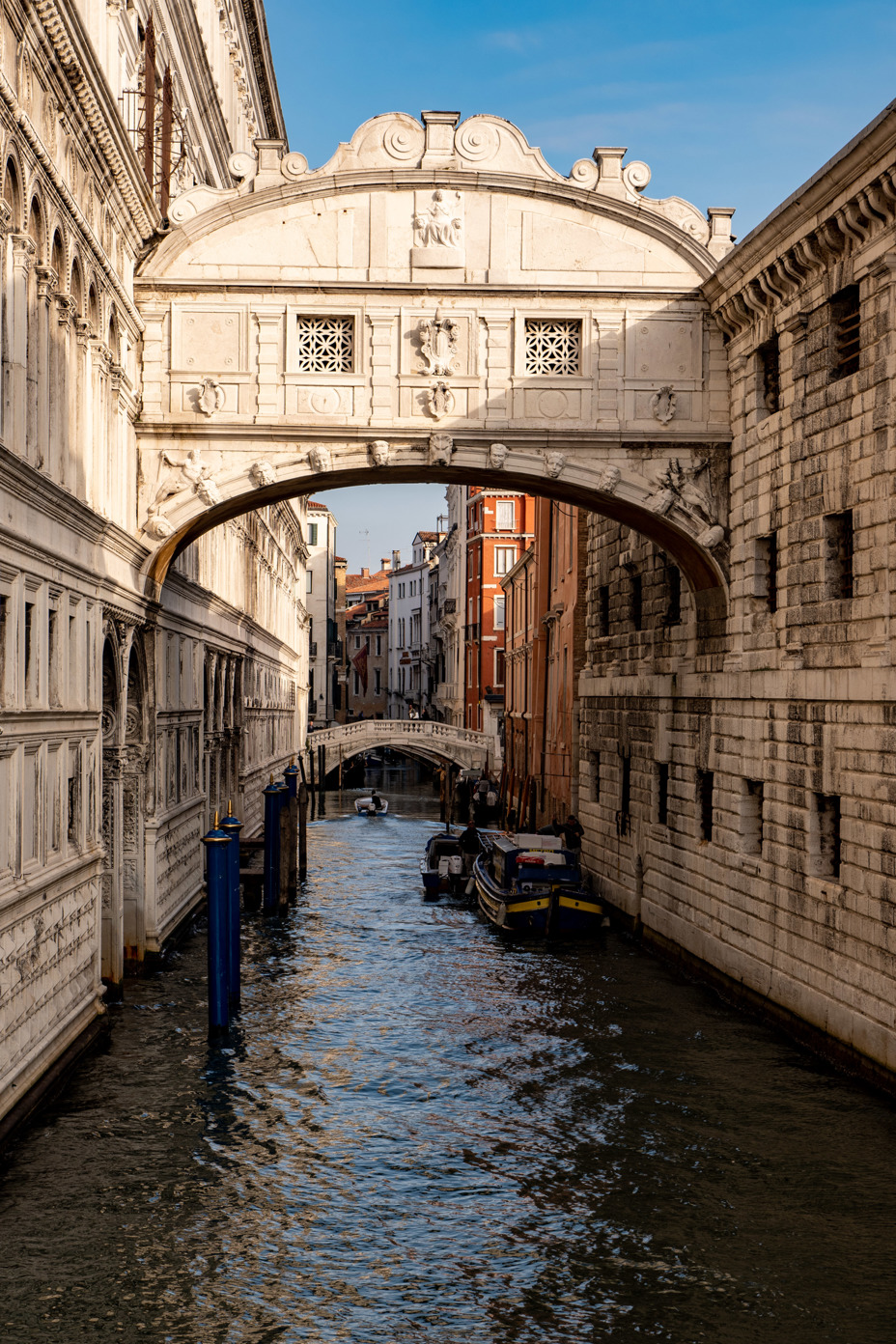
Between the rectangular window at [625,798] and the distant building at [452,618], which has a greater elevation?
the distant building at [452,618]

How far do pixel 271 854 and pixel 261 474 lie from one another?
30.4 feet

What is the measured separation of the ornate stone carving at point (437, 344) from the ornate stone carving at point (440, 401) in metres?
0.15

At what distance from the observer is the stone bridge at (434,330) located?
57.3ft

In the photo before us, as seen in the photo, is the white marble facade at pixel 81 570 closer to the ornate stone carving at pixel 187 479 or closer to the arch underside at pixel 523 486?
the ornate stone carving at pixel 187 479

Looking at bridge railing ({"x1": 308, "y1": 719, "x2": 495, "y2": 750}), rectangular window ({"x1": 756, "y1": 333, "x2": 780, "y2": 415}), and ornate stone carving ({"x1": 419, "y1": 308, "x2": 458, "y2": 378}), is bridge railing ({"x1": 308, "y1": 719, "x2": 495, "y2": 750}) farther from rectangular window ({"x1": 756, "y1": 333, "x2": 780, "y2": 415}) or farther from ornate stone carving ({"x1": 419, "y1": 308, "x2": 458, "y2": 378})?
rectangular window ({"x1": 756, "y1": 333, "x2": 780, "y2": 415})

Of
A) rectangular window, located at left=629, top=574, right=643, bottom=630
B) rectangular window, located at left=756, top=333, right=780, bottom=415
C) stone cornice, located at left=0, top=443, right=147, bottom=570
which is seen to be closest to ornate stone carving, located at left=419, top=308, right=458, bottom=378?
rectangular window, located at left=756, top=333, right=780, bottom=415

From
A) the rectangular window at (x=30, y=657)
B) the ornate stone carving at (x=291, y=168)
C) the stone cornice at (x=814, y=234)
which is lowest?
the rectangular window at (x=30, y=657)

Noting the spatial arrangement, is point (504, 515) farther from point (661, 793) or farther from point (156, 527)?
point (156, 527)

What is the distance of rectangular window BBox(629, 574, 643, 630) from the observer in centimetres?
2278

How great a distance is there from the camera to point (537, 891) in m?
22.5

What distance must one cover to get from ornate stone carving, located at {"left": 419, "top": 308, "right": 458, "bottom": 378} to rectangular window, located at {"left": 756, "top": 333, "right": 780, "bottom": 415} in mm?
3603

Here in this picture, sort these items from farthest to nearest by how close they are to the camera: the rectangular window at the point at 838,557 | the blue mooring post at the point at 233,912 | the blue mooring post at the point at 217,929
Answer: the blue mooring post at the point at 233,912, the blue mooring post at the point at 217,929, the rectangular window at the point at 838,557

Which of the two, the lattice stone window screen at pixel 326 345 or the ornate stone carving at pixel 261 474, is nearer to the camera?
the ornate stone carving at pixel 261 474

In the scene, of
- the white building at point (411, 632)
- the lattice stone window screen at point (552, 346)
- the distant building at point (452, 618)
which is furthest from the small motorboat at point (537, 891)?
the white building at point (411, 632)
